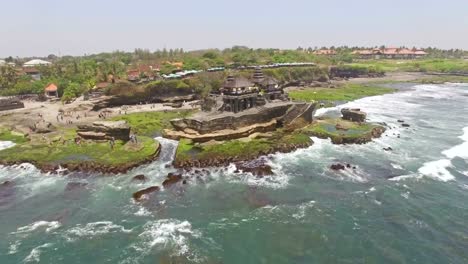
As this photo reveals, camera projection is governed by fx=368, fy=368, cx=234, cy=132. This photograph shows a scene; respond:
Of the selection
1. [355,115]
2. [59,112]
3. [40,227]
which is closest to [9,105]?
[59,112]

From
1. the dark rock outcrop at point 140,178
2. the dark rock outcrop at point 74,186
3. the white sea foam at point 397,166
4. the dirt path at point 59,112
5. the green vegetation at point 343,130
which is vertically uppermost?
the dirt path at point 59,112

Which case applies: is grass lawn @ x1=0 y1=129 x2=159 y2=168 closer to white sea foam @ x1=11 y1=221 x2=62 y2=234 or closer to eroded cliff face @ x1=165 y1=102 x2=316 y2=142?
eroded cliff face @ x1=165 y1=102 x2=316 y2=142

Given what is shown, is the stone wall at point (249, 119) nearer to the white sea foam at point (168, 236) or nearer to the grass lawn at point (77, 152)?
the grass lawn at point (77, 152)

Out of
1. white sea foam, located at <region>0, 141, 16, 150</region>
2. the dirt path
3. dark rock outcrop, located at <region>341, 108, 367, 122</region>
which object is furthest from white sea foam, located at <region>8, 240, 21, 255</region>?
dark rock outcrop, located at <region>341, 108, 367, 122</region>

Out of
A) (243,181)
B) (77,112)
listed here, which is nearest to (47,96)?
(77,112)

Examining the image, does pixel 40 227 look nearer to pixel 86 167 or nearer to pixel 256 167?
pixel 86 167

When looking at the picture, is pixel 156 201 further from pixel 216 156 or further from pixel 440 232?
pixel 440 232

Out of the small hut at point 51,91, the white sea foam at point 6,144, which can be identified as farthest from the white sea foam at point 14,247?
the small hut at point 51,91
